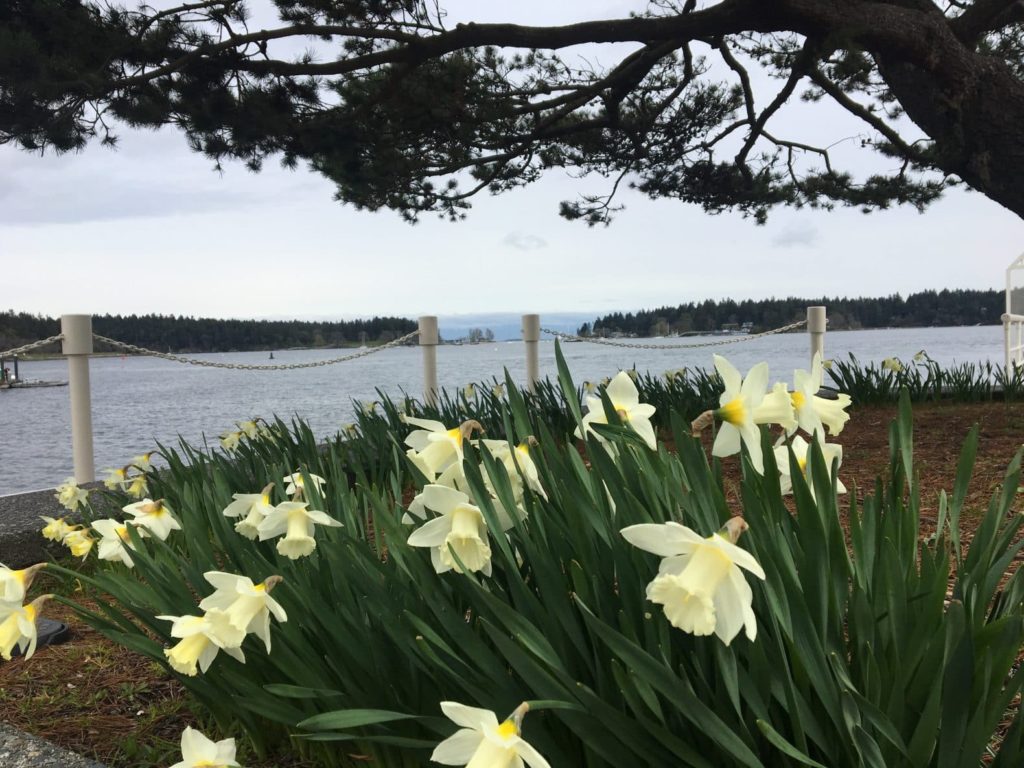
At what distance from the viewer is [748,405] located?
1.09 metres

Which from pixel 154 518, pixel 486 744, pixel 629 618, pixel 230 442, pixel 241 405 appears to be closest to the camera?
pixel 486 744

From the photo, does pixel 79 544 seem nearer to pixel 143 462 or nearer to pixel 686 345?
pixel 143 462

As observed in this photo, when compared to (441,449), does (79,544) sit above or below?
below

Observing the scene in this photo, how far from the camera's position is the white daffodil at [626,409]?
125 centimetres

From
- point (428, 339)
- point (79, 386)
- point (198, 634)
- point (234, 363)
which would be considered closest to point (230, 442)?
point (79, 386)

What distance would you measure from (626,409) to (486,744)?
0.62 meters

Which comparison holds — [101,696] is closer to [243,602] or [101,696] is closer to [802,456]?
[243,602]

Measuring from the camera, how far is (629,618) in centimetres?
105

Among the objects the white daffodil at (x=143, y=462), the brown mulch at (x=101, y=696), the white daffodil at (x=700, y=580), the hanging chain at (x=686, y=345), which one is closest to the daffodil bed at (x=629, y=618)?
the white daffodil at (x=700, y=580)

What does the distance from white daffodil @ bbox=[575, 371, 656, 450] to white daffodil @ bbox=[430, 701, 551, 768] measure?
1.71 feet

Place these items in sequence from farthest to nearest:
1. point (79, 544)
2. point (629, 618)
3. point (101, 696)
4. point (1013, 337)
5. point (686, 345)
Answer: point (1013, 337) → point (686, 345) → point (79, 544) → point (101, 696) → point (629, 618)

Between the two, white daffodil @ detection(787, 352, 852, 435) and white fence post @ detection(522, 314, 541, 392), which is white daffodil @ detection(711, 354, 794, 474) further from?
white fence post @ detection(522, 314, 541, 392)

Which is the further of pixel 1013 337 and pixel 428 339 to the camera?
pixel 1013 337

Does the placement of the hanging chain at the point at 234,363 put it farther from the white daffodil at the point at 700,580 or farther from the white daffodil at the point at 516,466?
the white daffodil at the point at 700,580
